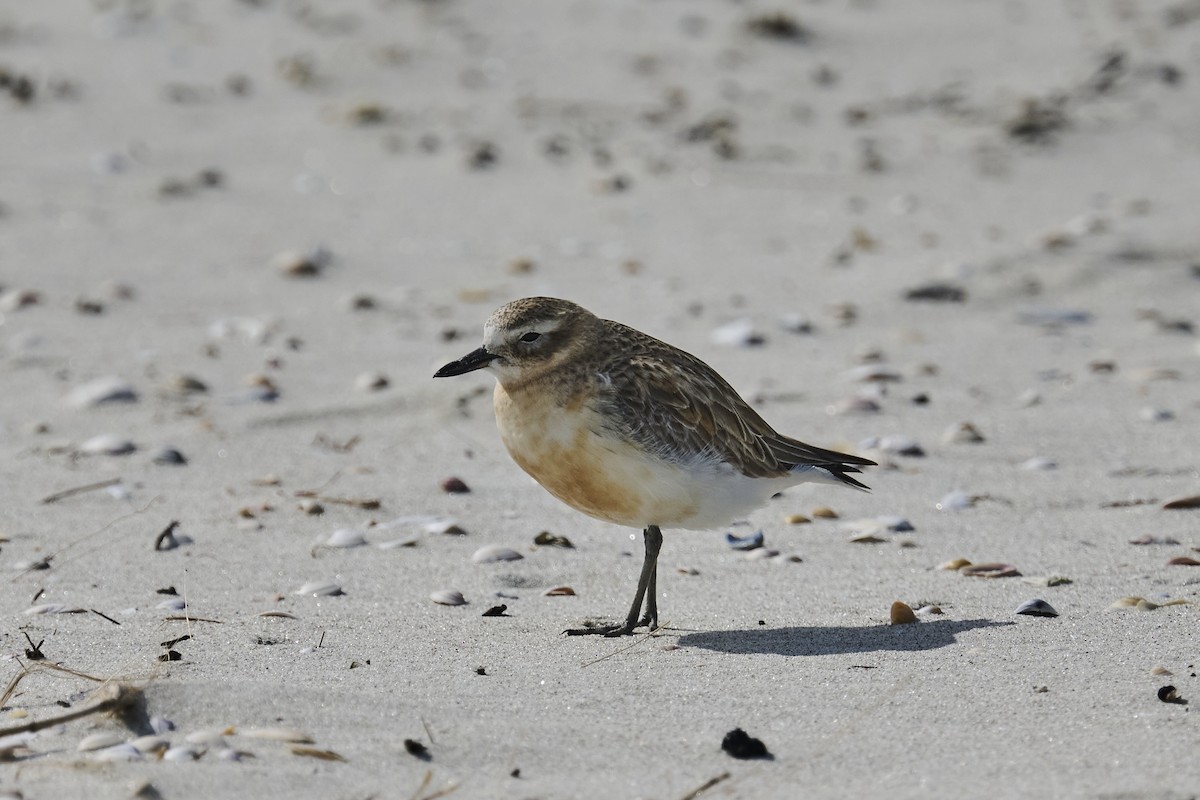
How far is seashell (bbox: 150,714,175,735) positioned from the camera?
12.8 ft

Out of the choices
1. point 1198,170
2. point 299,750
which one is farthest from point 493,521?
point 1198,170

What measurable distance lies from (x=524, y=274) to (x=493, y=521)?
147 inches

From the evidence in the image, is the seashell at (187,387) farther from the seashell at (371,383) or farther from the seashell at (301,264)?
the seashell at (301,264)

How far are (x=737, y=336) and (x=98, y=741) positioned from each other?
17.3ft

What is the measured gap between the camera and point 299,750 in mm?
3766

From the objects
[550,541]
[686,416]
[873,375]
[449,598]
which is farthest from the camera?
[873,375]

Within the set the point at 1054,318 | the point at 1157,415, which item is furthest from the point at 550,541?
the point at 1054,318

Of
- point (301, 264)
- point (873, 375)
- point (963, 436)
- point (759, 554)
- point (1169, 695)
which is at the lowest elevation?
point (759, 554)

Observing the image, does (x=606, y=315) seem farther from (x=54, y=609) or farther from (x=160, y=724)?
(x=160, y=724)

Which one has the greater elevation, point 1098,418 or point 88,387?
point 1098,418

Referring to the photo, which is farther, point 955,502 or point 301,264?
point 301,264

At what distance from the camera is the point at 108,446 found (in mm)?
6898

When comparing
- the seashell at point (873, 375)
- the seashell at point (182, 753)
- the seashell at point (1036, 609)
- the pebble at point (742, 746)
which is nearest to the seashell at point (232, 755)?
the seashell at point (182, 753)

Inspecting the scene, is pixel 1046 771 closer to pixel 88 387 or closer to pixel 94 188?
pixel 88 387
